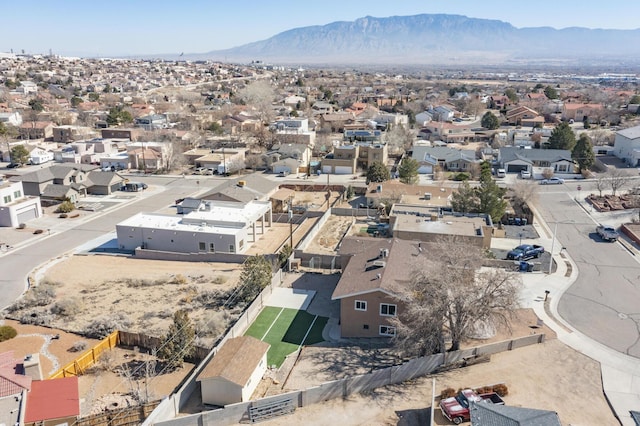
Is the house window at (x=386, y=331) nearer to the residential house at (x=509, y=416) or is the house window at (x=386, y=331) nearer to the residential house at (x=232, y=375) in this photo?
the residential house at (x=232, y=375)

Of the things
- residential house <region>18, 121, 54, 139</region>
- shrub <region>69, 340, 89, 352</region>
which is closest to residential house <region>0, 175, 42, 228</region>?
shrub <region>69, 340, 89, 352</region>

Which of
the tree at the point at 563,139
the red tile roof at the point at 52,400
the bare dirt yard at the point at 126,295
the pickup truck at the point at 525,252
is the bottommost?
the bare dirt yard at the point at 126,295

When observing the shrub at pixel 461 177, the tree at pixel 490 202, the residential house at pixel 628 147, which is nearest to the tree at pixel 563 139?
the residential house at pixel 628 147

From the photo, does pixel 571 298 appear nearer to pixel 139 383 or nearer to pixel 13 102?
pixel 139 383

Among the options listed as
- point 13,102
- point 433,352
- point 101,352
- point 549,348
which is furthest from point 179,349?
point 13,102

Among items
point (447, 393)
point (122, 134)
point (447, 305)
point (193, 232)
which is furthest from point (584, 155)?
point (122, 134)

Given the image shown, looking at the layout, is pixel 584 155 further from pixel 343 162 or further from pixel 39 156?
pixel 39 156
